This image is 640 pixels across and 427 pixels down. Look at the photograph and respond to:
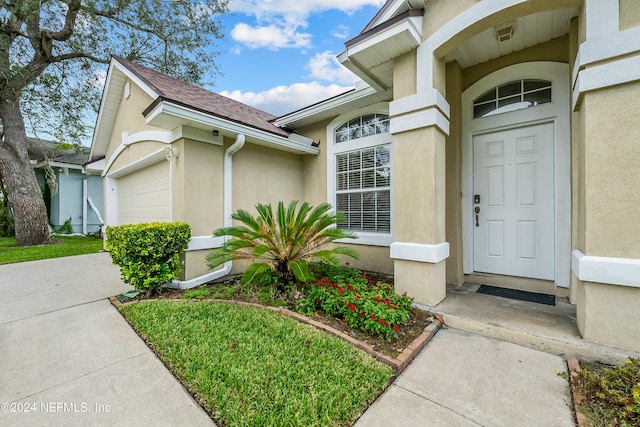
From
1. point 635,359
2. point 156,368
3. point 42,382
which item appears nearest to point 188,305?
point 156,368

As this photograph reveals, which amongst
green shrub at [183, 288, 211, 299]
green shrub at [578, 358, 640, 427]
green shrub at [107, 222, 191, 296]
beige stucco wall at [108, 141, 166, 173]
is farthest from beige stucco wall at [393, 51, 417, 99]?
beige stucco wall at [108, 141, 166, 173]

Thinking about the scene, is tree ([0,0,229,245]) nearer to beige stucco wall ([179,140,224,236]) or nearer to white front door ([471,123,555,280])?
beige stucco wall ([179,140,224,236])

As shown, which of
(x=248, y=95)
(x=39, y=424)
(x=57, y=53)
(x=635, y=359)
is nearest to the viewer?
(x=39, y=424)

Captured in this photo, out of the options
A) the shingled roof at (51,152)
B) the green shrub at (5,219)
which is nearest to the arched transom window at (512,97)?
the shingled roof at (51,152)

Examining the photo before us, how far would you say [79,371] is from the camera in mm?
2463

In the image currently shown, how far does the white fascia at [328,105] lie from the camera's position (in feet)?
17.0

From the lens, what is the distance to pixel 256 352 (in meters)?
2.62

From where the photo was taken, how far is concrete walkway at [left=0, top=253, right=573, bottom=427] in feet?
6.34

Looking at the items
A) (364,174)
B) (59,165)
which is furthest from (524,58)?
(59,165)

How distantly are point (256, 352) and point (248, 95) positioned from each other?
802 inches

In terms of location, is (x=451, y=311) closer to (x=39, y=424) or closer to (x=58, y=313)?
(x=39, y=424)

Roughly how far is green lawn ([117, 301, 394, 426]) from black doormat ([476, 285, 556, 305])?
2.54m

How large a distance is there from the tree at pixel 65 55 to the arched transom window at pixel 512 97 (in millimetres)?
11203

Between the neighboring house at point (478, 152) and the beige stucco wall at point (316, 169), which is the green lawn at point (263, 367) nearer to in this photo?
the neighboring house at point (478, 152)
